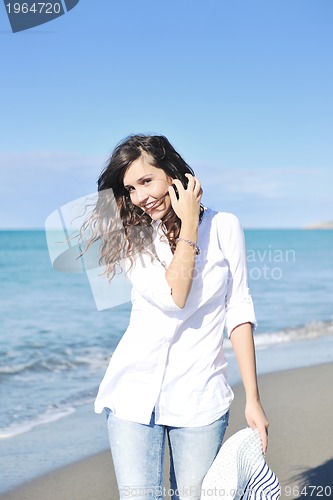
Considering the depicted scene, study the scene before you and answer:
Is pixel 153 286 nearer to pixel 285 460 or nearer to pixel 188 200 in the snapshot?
pixel 188 200

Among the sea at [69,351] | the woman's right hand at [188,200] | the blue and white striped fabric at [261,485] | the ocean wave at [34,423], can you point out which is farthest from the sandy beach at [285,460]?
the woman's right hand at [188,200]

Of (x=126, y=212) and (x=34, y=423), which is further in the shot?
(x=34, y=423)

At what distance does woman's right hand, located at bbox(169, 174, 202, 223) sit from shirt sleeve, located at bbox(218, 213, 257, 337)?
16cm

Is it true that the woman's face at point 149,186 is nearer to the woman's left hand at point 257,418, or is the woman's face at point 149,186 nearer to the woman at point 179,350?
the woman at point 179,350

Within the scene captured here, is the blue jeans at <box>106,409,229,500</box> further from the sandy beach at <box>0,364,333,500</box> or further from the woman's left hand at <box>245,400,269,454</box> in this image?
the sandy beach at <box>0,364,333,500</box>

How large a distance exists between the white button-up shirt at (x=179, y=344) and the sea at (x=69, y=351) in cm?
221

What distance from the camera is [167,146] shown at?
257 cm

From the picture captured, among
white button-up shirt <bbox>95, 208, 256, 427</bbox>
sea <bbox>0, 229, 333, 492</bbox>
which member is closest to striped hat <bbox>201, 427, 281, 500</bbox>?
white button-up shirt <bbox>95, 208, 256, 427</bbox>

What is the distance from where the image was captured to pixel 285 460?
4.50 metres

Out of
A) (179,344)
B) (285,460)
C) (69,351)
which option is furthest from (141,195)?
(69,351)

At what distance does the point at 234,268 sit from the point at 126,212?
49 centimetres

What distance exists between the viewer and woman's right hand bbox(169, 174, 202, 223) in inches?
91.4

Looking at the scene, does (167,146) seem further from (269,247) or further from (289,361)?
(269,247)

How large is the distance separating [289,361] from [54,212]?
5771 mm
